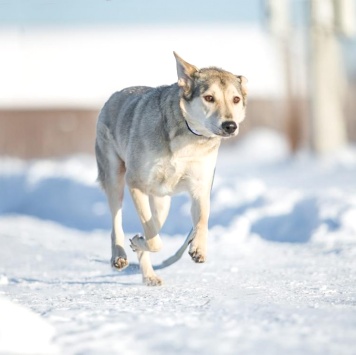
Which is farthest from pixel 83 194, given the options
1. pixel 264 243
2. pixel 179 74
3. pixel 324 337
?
pixel 324 337

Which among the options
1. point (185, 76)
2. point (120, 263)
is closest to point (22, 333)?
point (120, 263)

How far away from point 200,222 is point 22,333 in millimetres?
2755

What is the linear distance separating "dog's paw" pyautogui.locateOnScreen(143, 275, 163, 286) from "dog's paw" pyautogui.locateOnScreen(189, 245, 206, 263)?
2.02 ft

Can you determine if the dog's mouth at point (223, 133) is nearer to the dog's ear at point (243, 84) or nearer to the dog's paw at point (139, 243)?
the dog's ear at point (243, 84)

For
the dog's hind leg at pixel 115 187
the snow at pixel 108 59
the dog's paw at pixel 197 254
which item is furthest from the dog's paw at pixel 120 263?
the snow at pixel 108 59

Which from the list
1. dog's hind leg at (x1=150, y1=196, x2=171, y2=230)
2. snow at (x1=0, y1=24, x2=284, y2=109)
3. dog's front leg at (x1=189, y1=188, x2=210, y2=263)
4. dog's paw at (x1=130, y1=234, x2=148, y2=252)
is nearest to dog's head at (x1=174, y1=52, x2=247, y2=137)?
dog's front leg at (x1=189, y1=188, x2=210, y2=263)

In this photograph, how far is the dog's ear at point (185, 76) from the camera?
7.57 m

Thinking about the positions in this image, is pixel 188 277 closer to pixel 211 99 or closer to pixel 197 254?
pixel 197 254

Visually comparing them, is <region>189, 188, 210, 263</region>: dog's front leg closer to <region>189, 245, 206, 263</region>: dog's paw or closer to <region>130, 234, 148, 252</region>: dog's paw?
<region>189, 245, 206, 263</region>: dog's paw

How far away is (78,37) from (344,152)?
18.3 metres

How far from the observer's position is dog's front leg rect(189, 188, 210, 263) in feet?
24.0

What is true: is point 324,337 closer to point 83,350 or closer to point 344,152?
point 83,350

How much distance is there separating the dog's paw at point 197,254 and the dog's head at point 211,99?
0.84 meters

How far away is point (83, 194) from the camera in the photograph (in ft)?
51.3
